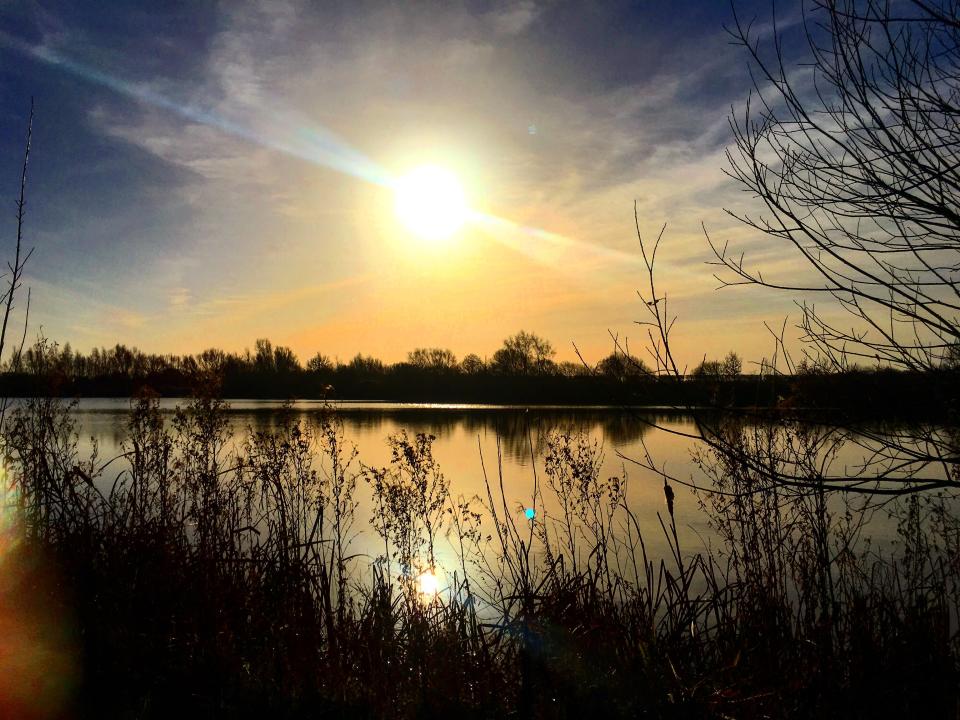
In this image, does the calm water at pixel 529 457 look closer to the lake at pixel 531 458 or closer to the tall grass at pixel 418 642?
the lake at pixel 531 458

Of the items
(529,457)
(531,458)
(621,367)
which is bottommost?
(529,457)

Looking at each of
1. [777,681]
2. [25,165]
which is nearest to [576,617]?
[777,681]

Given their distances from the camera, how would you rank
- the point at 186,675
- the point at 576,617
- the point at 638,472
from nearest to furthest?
the point at 186,675 < the point at 576,617 < the point at 638,472

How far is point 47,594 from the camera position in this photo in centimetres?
462

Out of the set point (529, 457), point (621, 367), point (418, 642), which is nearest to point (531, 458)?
point (529, 457)

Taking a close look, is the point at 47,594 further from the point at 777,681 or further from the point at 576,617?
the point at 777,681

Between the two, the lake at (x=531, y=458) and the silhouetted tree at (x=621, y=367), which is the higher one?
the silhouetted tree at (x=621, y=367)

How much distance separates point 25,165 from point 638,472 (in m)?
18.1

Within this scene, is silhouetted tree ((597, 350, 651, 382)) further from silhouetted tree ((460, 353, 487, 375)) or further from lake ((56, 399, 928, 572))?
silhouetted tree ((460, 353, 487, 375))

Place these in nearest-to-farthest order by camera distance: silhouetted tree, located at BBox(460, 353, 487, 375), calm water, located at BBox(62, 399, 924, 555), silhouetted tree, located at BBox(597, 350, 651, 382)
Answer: silhouetted tree, located at BBox(597, 350, 651, 382) < calm water, located at BBox(62, 399, 924, 555) < silhouetted tree, located at BBox(460, 353, 487, 375)

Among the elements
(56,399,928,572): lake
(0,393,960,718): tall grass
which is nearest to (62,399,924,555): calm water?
(56,399,928,572): lake

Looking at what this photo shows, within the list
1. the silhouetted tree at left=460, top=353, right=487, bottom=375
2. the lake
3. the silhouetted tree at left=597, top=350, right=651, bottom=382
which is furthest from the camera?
the silhouetted tree at left=460, top=353, right=487, bottom=375

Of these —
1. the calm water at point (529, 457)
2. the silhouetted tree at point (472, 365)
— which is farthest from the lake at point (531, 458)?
the silhouetted tree at point (472, 365)

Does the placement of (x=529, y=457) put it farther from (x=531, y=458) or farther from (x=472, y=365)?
(x=472, y=365)
